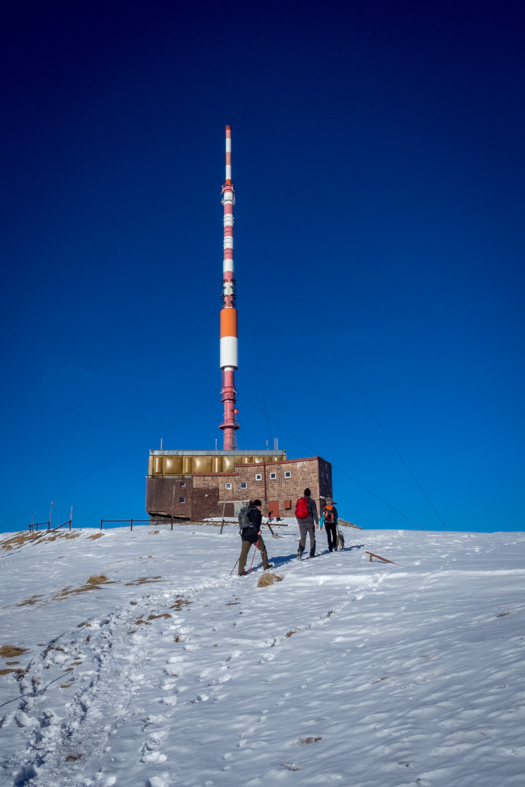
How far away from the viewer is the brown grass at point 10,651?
27.2ft

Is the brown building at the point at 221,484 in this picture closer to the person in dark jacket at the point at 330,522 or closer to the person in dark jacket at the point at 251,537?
the person in dark jacket at the point at 330,522

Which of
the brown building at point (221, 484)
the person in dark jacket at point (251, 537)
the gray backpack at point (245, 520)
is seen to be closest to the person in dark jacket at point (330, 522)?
the person in dark jacket at point (251, 537)

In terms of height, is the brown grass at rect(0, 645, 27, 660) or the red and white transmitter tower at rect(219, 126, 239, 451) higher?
the red and white transmitter tower at rect(219, 126, 239, 451)

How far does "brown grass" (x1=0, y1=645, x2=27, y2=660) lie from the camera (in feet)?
27.2

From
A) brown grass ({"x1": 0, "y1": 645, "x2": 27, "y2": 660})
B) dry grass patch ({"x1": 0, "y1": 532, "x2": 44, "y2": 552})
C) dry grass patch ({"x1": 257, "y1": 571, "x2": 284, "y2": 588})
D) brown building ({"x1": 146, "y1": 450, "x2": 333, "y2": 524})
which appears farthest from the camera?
brown building ({"x1": 146, "y1": 450, "x2": 333, "y2": 524})

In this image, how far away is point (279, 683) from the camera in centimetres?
638

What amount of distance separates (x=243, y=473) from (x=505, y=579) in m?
36.9

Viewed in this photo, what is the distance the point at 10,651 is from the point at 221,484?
122 feet

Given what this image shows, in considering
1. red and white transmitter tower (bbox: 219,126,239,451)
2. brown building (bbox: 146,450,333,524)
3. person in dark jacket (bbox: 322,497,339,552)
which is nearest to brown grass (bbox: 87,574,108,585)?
person in dark jacket (bbox: 322,497,339,552)

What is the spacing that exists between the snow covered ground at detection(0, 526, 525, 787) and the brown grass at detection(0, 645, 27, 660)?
1.3 inches

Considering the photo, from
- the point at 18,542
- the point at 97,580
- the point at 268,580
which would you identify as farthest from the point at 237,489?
the point at 268,580

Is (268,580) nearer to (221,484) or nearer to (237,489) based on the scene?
(237,489)

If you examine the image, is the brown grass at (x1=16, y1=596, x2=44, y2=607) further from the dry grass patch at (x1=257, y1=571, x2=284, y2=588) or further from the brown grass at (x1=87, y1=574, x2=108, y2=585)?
the dry grass patch at (x1=257, y1=571, x2=284, y2=588)

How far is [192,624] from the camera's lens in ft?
32.0
